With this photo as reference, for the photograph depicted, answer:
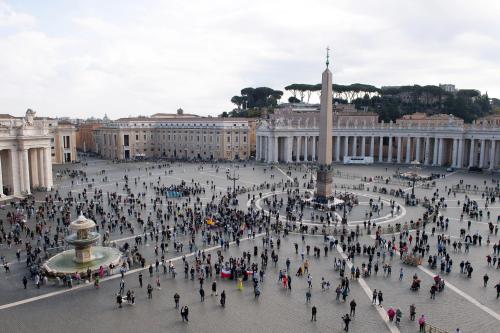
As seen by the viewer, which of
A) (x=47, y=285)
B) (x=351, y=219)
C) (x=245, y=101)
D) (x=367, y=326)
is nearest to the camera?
(x=367, y=326)

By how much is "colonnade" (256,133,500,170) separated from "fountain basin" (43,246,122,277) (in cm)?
4715

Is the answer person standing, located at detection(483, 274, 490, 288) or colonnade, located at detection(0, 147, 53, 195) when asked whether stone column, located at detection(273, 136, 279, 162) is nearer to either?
colonnade, located at detection(0, 147, 53, 195)

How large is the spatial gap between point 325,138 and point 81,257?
64.7 feet

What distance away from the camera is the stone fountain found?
59.6ft

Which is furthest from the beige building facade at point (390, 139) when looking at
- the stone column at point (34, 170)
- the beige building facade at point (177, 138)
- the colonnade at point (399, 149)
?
the stone column at point (34, 170)

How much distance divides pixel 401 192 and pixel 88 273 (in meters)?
28.1

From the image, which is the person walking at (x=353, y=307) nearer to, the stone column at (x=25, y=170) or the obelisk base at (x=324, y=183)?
the obelisk base at (x=324, y=183)

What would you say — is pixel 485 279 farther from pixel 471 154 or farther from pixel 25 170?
pixel 471 154

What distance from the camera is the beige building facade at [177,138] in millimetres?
72062

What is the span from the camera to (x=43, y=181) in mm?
40188

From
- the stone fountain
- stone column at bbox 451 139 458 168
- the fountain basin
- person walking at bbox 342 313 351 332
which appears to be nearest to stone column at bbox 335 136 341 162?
stone column at bbox 451 139 458 168

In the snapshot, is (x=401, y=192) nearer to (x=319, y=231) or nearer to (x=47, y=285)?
(x=319, y=231)

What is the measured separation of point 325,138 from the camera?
3216cm

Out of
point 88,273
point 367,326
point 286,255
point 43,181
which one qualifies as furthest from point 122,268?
point 43,181
